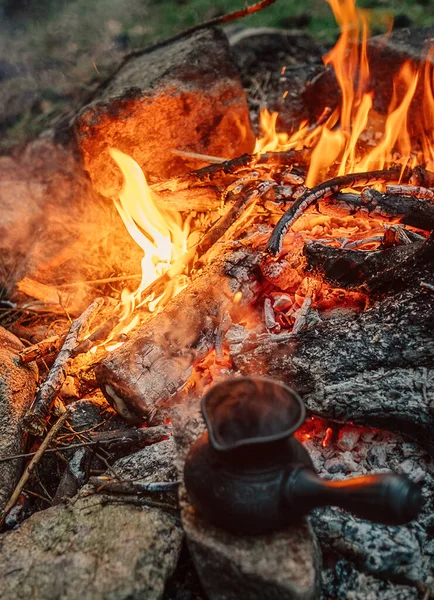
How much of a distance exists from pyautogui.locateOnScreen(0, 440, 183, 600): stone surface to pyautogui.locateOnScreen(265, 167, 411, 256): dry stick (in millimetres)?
1827

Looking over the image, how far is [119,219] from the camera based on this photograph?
4.55m

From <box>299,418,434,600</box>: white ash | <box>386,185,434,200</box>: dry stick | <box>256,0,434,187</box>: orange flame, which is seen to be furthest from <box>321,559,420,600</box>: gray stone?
<box>256,0,434,187</box>: orange flame

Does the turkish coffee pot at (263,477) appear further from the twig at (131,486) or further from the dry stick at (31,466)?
the dry stick at (31,466)

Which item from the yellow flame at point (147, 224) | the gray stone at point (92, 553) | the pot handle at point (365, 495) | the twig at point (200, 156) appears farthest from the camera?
the twig at point (200, 156)

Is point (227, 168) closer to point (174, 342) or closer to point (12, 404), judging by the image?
point (174, 342)

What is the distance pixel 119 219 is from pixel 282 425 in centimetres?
321

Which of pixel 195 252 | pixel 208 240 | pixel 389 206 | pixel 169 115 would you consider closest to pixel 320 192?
pixel 389 206

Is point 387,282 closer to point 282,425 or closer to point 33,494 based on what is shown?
point 282,425

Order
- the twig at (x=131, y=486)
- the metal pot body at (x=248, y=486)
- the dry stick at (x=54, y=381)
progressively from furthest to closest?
the dry stick at (x=54, y=381) < the twig at (x=131, y=486) < the metal pot body at (x=248, y=486)

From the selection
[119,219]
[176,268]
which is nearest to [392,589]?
[176,268]

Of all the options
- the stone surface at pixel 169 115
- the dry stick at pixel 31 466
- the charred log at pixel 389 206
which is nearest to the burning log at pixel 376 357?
the charred log at pixel 389 206

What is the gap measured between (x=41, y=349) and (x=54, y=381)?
0.38 metres

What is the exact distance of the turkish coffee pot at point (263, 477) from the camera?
5.41ft

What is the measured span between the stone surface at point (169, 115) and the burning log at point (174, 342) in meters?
1.77
